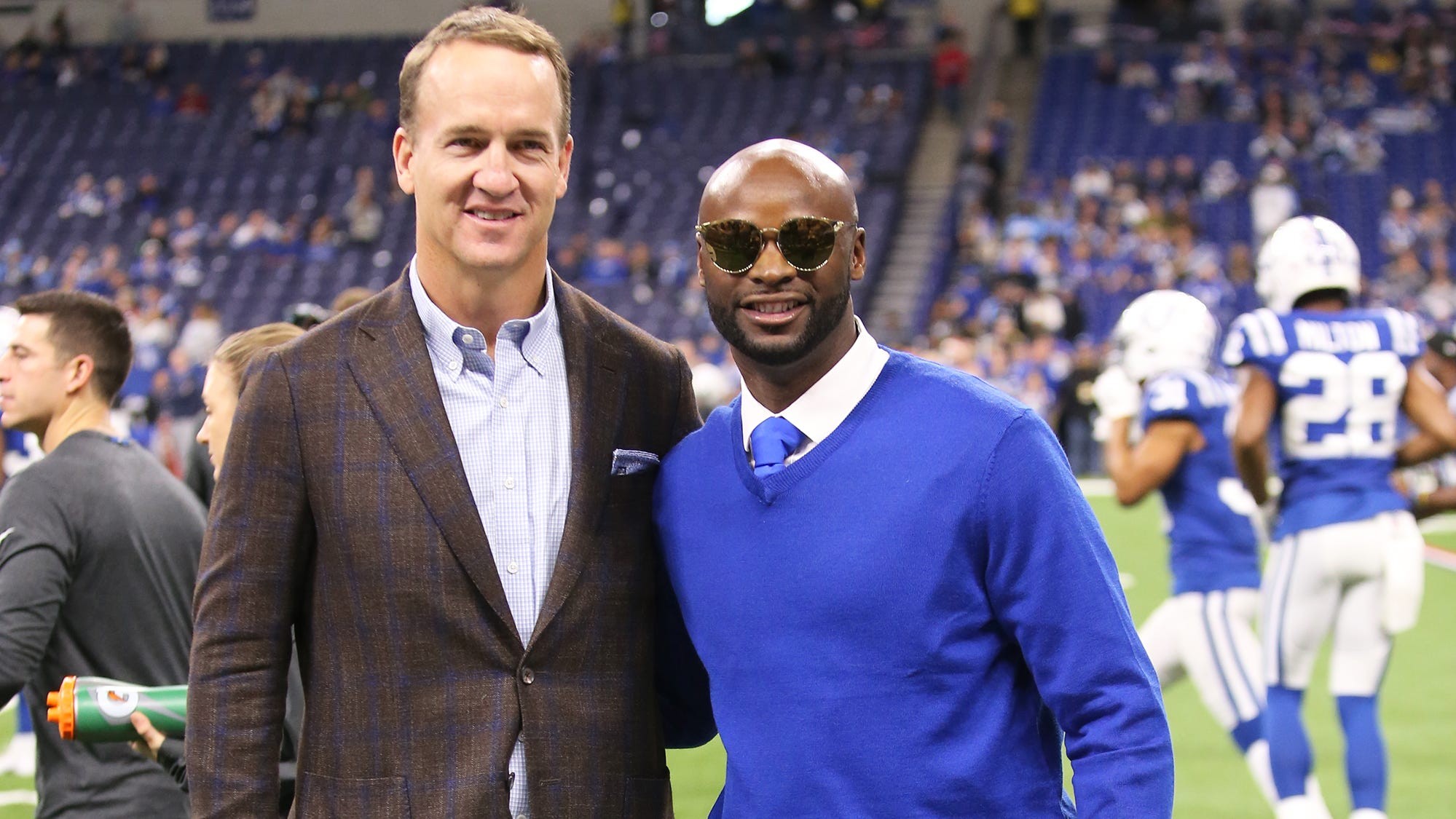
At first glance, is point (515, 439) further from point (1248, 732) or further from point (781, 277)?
point (1248, 732)

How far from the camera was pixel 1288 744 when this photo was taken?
462 centimetres

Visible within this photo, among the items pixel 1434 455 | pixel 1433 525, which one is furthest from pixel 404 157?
pixel 1433 525

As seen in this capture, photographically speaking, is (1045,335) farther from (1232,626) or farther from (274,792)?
(274,792)

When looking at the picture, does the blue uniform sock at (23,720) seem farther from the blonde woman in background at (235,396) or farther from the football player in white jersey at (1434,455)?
the football player in white jersey at (1434,455)

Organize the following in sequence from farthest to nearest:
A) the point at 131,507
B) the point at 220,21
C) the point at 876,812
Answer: the point at 220,21 < the point at 131,507 < the point at 876,812

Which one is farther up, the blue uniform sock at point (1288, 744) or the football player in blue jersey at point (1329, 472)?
the football player in blue jersey at point (1329, 472)

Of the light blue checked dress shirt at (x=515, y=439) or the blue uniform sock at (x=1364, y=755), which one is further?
the blue uniform sock at (x=1364, y=755)

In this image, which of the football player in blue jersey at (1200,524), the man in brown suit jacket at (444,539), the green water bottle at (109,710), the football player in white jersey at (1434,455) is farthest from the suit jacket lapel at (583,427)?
the football player in white jersey at (1434,455)

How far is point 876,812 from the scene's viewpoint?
6.49ft

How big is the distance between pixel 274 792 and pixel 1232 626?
3557 millimetres

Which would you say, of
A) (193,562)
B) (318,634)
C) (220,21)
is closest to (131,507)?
(193,562)

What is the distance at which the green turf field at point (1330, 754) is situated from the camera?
5.65m

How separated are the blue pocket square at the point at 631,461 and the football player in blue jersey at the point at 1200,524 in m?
2.91

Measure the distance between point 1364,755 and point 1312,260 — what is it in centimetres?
148
